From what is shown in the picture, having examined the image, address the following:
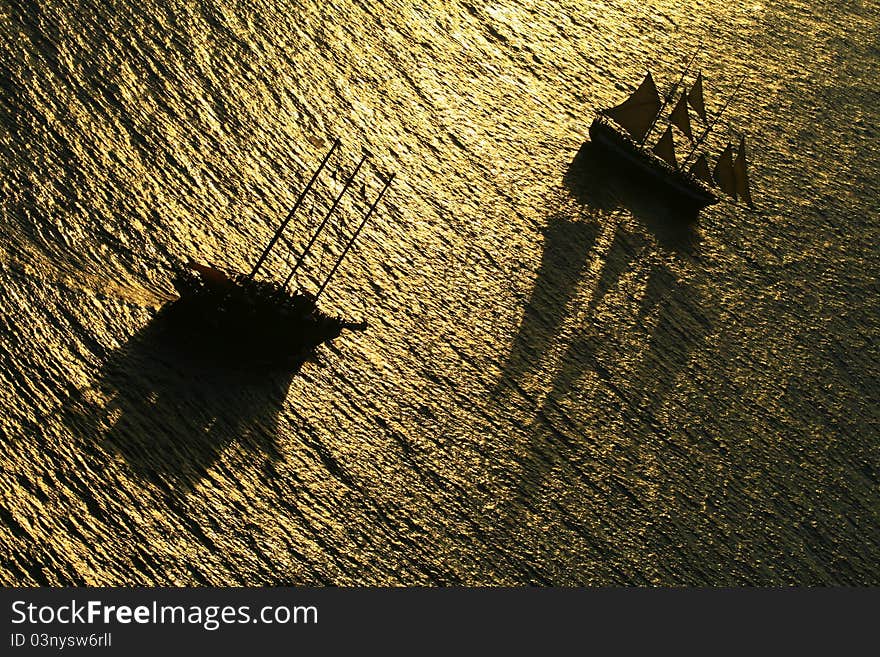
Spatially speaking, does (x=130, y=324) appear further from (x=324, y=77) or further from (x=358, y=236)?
(x=324, y=77)

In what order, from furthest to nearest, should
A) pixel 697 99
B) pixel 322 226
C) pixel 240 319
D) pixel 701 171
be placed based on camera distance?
pixel 697 99 < pixel 701 171 < pixel 322 226 < pixel 240 319

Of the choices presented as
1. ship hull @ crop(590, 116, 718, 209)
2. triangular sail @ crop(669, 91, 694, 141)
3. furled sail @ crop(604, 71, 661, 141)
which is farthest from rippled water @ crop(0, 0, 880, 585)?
triangular sail @ crop(669, 91, 694, 141)

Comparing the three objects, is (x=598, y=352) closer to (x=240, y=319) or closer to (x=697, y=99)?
(x=240, y=319)

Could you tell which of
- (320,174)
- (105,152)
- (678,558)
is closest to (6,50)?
(105,152)

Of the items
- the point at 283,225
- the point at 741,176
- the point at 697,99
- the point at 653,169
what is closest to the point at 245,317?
the point at 283,225

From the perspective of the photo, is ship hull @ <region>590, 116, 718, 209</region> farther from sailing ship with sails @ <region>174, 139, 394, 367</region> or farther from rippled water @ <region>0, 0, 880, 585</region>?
sailing ship with sails @ <region>174, 139, 394, 367</region>

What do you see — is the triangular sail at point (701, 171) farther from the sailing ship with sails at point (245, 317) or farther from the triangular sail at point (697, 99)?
the sailing ship with sails at point (245, 317)
